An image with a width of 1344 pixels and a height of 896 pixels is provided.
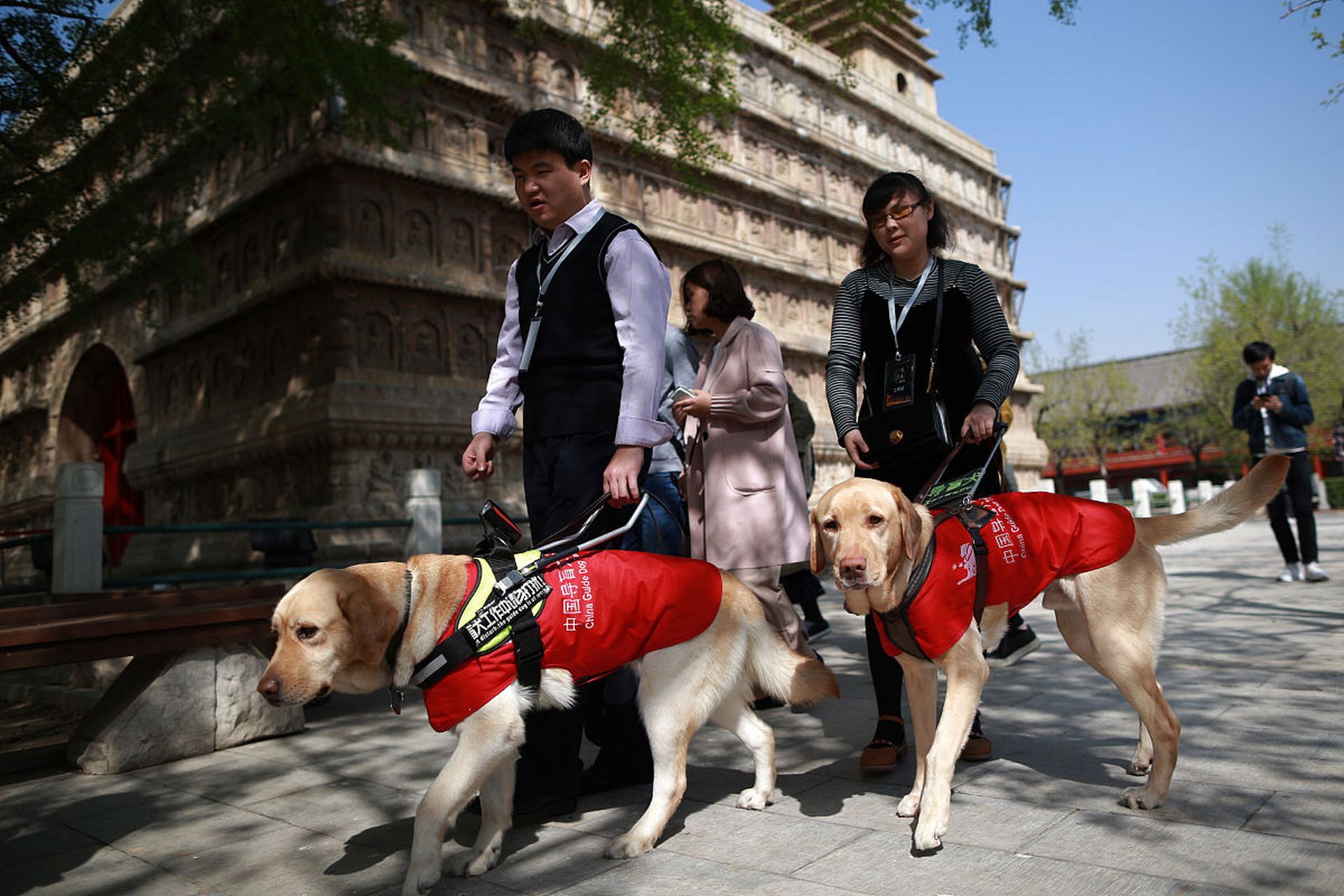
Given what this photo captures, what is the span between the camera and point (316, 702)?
597cm

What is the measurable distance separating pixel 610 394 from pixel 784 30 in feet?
75.5

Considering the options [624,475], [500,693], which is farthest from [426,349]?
[500,693]

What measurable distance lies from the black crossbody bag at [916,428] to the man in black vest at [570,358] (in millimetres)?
987

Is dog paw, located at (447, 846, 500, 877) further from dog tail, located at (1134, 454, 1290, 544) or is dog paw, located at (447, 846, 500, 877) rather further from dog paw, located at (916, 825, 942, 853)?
dog tail, located at (1134, 454, 1290, 544)

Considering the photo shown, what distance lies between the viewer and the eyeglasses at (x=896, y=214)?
362cm

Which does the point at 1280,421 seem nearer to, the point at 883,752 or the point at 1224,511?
the point at 1224,511

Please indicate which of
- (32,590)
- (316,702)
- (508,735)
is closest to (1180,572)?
(316,702)

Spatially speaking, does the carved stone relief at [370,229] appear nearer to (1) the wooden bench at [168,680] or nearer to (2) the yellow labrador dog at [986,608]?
(1) the wooden bench at [168,680]

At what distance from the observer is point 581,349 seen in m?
3.28

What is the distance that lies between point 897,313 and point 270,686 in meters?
2.72

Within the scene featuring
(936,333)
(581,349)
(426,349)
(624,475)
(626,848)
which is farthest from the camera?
(426,349)

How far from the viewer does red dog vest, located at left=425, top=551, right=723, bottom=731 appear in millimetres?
2605

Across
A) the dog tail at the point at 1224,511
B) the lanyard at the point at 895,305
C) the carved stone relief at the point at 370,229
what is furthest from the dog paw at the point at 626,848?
the carved stone relief at the point at 370,229

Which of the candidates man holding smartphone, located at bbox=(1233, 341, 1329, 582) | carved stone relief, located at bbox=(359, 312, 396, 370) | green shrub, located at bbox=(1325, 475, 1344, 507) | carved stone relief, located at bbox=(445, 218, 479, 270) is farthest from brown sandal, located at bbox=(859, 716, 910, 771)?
green shrub, located at bbox=(1325, 475, 1344, 507)
